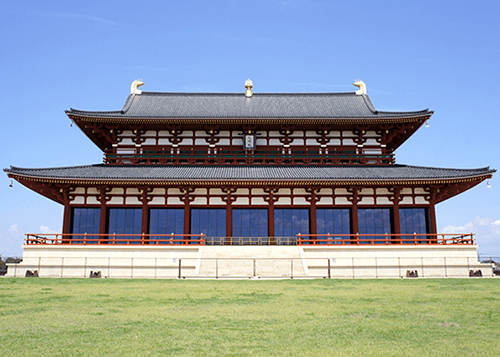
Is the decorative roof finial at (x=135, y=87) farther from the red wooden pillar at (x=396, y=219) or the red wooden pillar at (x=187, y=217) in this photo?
the red wooden pillar at (x=396, y=219)

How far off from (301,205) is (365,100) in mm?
13570

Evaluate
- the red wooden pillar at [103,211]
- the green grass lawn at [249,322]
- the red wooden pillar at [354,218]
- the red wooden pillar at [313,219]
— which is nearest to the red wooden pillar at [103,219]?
the red wooden pillar at [103,211]

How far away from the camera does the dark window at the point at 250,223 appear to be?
33.8 m

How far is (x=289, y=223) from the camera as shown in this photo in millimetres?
34062

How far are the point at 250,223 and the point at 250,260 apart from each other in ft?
20.4

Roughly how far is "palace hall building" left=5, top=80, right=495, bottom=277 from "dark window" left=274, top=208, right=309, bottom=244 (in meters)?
0.08

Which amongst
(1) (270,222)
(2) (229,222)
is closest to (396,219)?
(1) (270,222)

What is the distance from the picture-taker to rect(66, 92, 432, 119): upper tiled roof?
3828 centimetres

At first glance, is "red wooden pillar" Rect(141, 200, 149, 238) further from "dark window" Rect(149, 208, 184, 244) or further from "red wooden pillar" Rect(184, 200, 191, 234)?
"red wooden pillar" Rect(184, 200, 191, 234)

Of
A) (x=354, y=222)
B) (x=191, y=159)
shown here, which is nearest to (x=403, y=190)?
(x=354, y=222)

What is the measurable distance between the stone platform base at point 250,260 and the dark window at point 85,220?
12.6ft

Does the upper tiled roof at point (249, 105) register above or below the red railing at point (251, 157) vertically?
above

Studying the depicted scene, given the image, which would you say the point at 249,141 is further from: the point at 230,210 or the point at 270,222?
the point at 270,222

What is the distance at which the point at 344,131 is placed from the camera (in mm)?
36500
